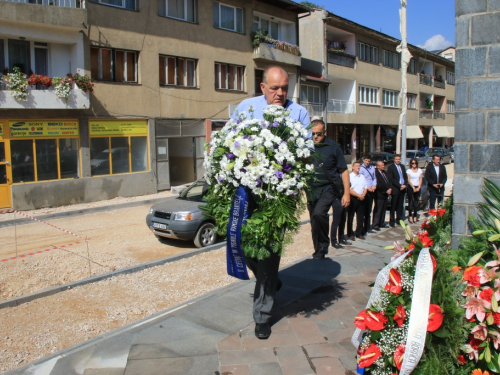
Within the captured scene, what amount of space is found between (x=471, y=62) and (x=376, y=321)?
260cm

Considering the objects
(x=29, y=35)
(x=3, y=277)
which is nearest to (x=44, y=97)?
(x=29, y=35)

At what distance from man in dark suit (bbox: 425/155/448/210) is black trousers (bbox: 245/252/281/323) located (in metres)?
9.10

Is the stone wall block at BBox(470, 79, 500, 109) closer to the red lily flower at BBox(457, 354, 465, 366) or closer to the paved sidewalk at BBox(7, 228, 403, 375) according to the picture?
the red lily flower at BBox(457, 354, 465, 366)

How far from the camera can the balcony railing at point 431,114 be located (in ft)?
161

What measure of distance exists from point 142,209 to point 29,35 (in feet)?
23.1

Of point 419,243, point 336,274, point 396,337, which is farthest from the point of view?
point 336,274

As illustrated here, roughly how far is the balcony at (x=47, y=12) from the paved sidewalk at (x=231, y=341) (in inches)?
535

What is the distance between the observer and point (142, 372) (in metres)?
3.80

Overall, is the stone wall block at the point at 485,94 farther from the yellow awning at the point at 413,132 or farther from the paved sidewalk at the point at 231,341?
the yellow awning at the point at 413,132

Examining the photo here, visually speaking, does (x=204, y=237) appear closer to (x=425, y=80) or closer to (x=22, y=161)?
(x=22, y=161)

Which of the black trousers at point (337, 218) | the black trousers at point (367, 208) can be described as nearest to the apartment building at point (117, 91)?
the black trousers at point (367, 208)

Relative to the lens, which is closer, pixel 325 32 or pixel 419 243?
pixel 419 243

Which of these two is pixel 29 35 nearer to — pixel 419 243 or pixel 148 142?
pixel 148 142

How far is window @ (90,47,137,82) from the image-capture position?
18047 millimetres
